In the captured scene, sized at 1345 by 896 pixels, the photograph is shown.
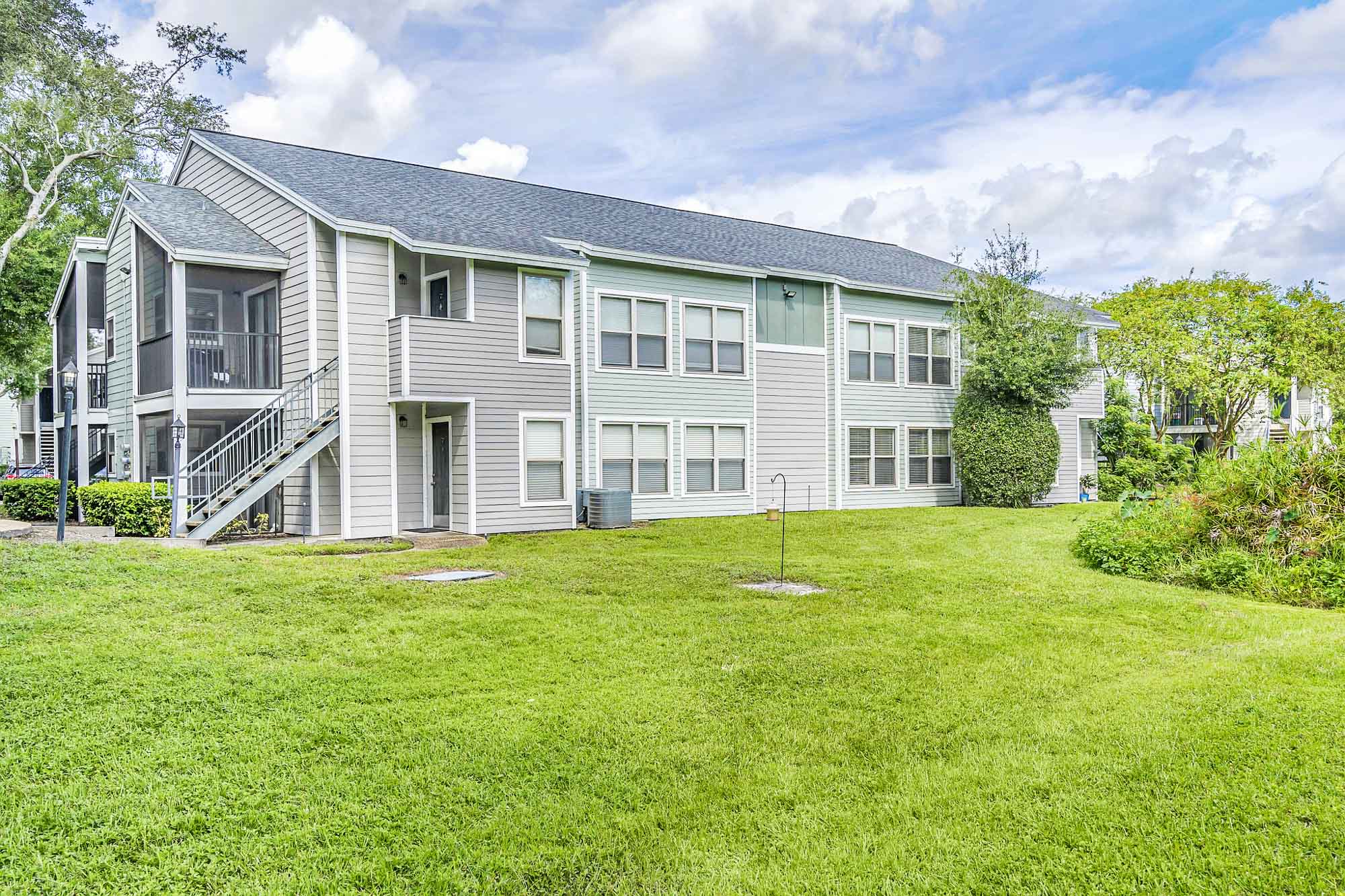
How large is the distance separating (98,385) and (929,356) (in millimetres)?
18943

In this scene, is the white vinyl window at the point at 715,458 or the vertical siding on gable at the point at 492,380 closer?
the vertical siding on gable at the point at 492,380

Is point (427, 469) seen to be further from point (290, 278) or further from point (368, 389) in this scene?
point (290, 278)

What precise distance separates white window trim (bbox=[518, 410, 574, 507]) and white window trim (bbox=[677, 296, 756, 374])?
131 inches

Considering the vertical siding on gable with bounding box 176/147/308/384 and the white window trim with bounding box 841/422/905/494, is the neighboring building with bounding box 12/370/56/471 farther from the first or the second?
the white window trim with bounding box 841/422/905/494

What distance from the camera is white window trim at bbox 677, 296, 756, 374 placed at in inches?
731

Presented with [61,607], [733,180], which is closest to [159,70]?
[733,180]

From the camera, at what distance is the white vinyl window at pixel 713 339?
61.5 ft

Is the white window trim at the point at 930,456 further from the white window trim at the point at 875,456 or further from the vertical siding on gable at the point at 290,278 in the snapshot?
the vertical siding on gable at the point at 290,278

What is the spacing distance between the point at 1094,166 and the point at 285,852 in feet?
74.5

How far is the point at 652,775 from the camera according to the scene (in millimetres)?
4473

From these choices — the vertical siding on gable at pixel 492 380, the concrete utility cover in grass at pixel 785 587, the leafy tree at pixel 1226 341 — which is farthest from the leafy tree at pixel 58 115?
the leafy tree at pixel 1226 341

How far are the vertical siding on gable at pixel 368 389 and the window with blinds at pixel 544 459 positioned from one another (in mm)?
2319

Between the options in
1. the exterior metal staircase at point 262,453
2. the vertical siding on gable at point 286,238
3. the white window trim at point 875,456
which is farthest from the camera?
the white window trim at point 875,456

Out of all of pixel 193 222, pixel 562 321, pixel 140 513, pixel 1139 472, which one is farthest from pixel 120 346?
pixel 1139 472
